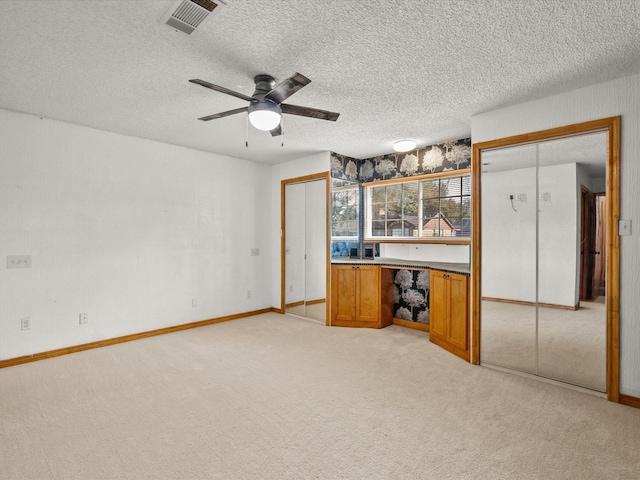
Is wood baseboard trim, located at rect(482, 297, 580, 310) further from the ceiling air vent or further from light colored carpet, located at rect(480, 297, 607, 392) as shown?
the ceiling air vent

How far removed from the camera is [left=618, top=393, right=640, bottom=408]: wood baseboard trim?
2.59m

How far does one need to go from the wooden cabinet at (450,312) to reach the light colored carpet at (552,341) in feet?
0.74

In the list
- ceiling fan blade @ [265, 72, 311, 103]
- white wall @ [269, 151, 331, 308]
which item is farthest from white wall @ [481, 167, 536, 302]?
white wall @ [269, 151, 331, 308]

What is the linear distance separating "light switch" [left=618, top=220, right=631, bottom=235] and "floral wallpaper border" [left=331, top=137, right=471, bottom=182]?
1905mm

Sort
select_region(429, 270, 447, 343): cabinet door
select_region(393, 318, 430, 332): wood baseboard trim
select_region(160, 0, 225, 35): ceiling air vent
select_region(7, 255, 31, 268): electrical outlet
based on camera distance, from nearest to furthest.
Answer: select_region(160, 0, 225, 35): ceiling air vent, select_region(7, 255, 31, 268): electrical outlet, select_region(429, 270, 447, 343): cabinet door, select_region(393, 318, 430, 332): wood baseboard trim

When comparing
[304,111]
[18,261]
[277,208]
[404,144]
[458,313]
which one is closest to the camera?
[304,111]

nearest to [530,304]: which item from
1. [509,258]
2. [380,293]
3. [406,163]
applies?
[509,258]

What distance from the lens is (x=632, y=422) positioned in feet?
→ 7.74

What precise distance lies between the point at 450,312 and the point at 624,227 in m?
1.76

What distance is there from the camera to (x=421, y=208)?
15.9ft

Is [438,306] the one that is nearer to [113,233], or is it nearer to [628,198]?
[628,198]

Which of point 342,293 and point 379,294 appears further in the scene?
point 342,293

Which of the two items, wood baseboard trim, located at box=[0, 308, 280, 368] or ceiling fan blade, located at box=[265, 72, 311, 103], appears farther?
wood baseboard trim, located at box=[0, 308, 280, 368]

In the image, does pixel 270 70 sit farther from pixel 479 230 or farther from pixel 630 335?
pixel 630 335
